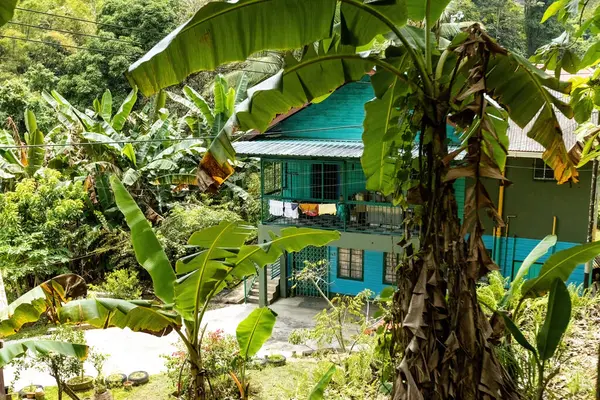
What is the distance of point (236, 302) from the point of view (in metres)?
14.0

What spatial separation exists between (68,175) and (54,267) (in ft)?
9.08

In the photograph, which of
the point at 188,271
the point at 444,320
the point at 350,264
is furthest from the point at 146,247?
the point at 350,264

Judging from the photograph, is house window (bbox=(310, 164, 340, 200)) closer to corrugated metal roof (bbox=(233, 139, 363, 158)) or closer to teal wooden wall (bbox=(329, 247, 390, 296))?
corrugated metal roof (bbox=(233, 139, 363, 158))

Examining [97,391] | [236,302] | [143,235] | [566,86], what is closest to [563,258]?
[566,86]

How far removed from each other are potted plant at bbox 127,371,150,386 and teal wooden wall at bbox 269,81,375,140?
6965mm

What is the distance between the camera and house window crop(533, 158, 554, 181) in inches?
435

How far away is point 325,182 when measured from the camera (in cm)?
1318

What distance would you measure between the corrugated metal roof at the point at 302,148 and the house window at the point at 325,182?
785mm

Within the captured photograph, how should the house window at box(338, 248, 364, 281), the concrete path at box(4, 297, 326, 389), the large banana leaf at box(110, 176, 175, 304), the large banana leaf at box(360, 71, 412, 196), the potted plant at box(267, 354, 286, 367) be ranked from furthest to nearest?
the house window at box(338, 248, 364, 281), the concrete path at box(4, 297, 326, 389), the potted plant at box(267, 354, 286, 367), the large banana leaf at box(110, 176, 175, 304), the large banana leaf at box(360, 71, 412, 196)

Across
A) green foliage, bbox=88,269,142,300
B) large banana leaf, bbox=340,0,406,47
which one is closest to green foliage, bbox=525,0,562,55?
green foliage, bbox=88,269,142,300

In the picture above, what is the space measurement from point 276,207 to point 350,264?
258 centimetres

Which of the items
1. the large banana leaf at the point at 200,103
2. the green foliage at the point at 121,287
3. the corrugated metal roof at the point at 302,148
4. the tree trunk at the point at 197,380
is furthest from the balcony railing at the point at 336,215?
the tree trunk at the point at 197,380

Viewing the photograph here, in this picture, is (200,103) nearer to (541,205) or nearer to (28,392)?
(28,392)

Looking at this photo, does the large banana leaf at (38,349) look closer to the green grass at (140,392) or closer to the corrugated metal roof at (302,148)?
the green grass at (140,392)
